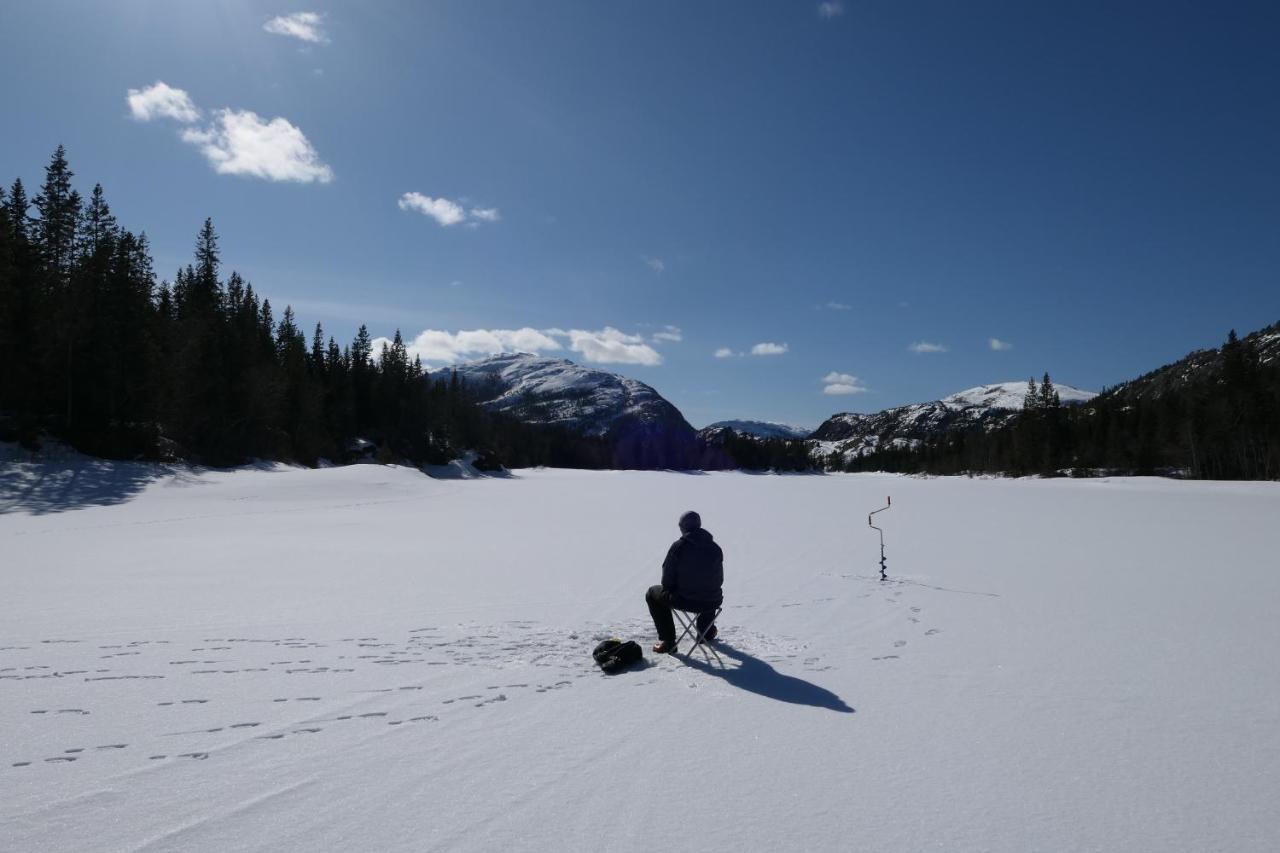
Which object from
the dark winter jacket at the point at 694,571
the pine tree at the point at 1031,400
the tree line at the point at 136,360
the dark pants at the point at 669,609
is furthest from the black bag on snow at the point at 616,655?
the pine tree at the point at 1031,400

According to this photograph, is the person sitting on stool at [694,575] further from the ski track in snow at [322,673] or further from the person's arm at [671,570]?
the ski track in snow at [322,673]

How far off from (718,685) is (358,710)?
3.56 m

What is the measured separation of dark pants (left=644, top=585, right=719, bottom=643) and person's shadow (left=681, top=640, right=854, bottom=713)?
368 millimetres

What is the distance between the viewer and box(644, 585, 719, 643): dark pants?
7.25m

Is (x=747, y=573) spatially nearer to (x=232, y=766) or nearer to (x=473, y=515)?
(x=232, y=766)

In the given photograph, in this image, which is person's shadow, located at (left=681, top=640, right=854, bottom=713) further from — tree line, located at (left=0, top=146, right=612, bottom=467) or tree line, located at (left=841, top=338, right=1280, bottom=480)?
tree line, located at (left=841, top=338, right=1280, bottom=480)

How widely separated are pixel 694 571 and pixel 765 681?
1470 mm

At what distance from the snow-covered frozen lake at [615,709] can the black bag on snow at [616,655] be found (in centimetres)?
14

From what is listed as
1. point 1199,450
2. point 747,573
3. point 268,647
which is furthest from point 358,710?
point 1199,450

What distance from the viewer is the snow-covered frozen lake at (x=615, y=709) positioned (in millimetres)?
3676

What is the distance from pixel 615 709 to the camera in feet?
18.3

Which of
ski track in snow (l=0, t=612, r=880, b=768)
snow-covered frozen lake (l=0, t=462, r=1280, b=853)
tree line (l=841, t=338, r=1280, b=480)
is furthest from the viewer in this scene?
tree line (l=841, t=338, r=1280, b=480)

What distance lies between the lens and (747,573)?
1321 centimetres

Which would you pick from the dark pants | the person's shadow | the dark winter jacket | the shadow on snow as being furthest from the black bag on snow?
the shadow on snow
